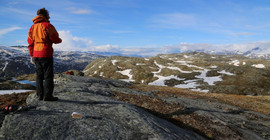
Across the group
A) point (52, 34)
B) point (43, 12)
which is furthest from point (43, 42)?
point (43, 12)

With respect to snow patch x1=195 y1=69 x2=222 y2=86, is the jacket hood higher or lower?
higher

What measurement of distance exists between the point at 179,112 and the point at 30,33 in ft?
43.8

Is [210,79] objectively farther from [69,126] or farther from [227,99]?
[69,126]

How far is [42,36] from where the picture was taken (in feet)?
32.2

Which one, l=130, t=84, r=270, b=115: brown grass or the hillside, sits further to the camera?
the hillside

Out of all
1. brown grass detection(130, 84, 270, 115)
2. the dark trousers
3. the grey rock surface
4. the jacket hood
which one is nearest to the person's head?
the jacket hood

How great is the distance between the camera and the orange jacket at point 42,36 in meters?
9.82

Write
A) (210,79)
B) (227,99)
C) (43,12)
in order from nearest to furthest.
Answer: (43,12)
(227,99)
(210,79)

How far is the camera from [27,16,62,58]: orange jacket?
9820 millimetres

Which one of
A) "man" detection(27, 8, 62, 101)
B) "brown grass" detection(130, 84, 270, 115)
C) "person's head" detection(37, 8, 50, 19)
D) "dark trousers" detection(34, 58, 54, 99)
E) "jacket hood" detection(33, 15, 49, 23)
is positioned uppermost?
"person's head" detection(37, 8, 50, 19)

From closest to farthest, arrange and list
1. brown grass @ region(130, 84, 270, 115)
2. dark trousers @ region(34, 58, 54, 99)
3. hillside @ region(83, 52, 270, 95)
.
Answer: dark trousers @ region(34, 58, 54, 99), brown grass @ region(130, 84, 270, 115), hillside @ region(83, 52, 270, 95)

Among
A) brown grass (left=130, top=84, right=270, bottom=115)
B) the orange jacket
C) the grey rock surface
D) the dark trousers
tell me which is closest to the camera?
the grey rock surface

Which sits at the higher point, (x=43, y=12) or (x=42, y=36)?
(x=43, y=12)

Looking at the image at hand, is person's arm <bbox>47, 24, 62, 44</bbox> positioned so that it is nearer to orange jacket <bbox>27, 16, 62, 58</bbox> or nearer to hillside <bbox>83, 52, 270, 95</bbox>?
orange jacket <bbox>27, 16, 62, 58</bbox>
